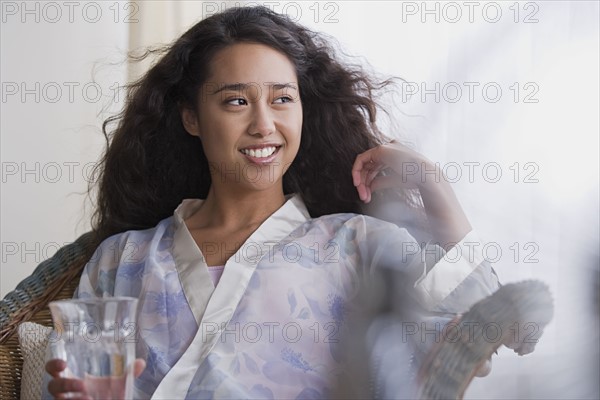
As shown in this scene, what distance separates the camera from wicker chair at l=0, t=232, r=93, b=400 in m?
1.59

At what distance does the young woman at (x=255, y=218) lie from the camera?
1.48 metres

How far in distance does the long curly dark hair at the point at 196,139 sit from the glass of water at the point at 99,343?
647 mm

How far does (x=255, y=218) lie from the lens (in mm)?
1689

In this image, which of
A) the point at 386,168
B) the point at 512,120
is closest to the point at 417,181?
the point at 386,168

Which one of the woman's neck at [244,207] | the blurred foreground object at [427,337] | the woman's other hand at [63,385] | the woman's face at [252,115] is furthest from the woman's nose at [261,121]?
the woman's other hand at [63,385]

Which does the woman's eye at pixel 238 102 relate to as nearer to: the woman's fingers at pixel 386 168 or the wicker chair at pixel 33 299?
the woman's fingers at pixel 386 168

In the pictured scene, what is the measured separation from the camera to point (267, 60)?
165 centimetres

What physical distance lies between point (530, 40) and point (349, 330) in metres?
0.85

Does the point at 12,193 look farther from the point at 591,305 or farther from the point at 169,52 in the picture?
the point at 591,305

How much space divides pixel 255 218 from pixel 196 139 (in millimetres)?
275

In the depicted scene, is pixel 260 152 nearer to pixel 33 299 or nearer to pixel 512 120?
pixel 33 299

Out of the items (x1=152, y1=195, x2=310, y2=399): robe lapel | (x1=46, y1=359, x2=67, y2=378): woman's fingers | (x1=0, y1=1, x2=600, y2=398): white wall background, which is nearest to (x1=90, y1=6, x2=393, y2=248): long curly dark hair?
(x1=152, y1=195, x2=310, y2=399): robe lapel

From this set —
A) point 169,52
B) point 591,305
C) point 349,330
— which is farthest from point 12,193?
point 591,305

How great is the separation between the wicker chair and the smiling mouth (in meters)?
0.40
